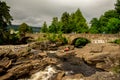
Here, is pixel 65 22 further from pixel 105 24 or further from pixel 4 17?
pixel 4 17

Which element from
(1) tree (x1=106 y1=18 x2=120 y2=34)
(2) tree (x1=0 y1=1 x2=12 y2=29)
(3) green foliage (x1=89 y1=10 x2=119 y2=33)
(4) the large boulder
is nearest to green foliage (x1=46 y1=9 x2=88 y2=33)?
(3) green foliage (x1=89 y1=10 x2=119 y2=33)

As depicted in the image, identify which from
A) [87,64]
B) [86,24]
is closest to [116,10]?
[86,24]

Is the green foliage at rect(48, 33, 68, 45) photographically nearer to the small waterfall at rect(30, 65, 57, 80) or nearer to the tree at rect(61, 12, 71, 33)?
the tree at rect(61, 12, 71, 33)

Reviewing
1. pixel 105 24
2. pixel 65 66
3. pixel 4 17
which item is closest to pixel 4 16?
pixel 4 17

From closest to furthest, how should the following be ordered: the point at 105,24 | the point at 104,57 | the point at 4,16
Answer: the point at 104,57 < the point at 4,16 < the point at 105,24

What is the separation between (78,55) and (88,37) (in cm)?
2110

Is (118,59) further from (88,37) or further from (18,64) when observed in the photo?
(88,37)

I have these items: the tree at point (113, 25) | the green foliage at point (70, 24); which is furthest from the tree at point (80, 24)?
the tree at point (113, 25)

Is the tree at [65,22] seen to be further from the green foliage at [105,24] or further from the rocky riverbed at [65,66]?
the rocky riverbed at [65,66]

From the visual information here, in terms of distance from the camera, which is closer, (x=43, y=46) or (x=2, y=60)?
(x=2, y=60)

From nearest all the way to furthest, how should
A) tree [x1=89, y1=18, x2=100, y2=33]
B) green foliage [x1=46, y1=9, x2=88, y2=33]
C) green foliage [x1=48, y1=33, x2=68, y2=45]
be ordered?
green foliage [x1=48, y1=33, x2=68, y2=45]
tree [x1=89, y1=18, x2=100, y2=33]
green foliage [x1=46, y1=9, x2=88, y2=33]

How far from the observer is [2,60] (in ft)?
131

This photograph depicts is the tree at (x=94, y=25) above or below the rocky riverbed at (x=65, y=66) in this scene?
above

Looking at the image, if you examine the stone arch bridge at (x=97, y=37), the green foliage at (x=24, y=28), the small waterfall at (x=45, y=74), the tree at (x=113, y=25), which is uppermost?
the green foliage at (x=24, y=28)
